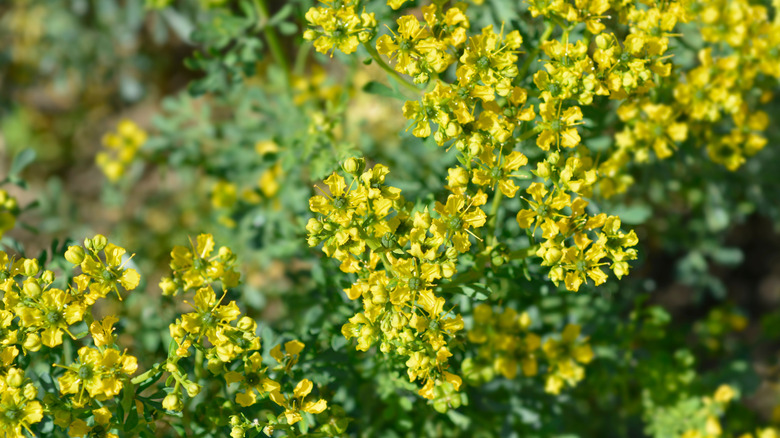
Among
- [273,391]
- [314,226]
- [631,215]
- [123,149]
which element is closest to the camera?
[314,226]

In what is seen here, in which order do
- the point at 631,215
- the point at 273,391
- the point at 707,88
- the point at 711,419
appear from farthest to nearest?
the point at 711,419
the point at 631,215
the point at 707,88
the point at 273,391

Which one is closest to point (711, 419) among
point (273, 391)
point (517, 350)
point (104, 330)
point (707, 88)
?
point (517, 350)

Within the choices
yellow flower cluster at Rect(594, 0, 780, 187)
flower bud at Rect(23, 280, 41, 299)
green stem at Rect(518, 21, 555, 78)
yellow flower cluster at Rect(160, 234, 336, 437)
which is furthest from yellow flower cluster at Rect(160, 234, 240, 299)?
yellow flower cluster at Rect(594, 0, 780, 187)

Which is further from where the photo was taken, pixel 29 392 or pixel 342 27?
pixel 342 27

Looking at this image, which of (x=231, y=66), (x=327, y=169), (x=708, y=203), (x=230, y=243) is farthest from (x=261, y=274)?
(x=708, y=203)

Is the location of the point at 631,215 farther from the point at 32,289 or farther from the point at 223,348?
the point at 32,289
